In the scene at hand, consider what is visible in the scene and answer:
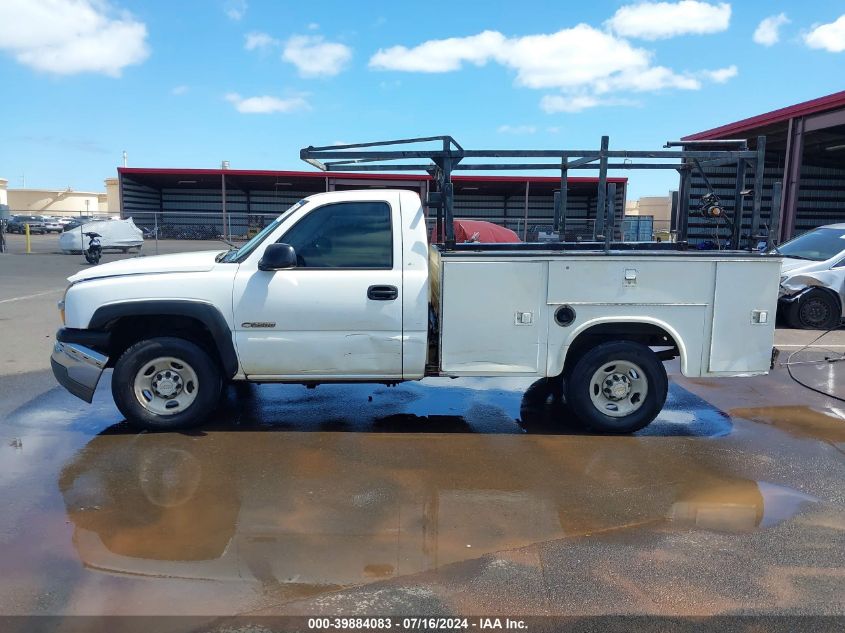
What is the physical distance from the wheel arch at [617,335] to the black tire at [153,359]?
112 inches

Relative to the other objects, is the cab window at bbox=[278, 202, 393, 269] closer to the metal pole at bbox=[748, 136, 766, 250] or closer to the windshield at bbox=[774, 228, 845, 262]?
the metal pole at bbox=[748, 136, 766, 250]

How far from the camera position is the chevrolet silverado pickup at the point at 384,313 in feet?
17.7

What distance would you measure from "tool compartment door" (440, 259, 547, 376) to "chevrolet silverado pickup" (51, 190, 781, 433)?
0.01m

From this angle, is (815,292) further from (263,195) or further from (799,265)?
(263,195)

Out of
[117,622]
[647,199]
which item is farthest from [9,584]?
[647,199]

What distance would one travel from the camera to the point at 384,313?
5438 mm

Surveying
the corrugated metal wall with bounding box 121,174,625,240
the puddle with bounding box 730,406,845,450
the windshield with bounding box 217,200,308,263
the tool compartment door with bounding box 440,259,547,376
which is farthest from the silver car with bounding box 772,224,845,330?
the corrugated metal wall with bounding box 121,174,625,240

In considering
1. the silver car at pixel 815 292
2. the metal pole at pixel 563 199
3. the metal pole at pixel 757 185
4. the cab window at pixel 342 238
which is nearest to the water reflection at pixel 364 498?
the cab window at pixel 342 238

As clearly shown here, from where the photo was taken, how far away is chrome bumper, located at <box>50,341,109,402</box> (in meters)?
5.44

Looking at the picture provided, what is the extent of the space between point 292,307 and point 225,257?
89 cm

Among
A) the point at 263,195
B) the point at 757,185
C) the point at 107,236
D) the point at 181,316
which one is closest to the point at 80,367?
the point at 181,316

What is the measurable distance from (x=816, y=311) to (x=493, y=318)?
8.11 meters

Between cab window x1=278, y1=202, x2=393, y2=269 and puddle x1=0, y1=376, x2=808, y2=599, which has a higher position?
cab window x1=278, y1=202, x2=393, y2=269

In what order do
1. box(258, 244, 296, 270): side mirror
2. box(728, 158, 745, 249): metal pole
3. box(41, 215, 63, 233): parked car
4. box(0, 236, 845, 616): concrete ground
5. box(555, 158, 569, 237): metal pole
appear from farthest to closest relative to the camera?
box(41, 215, 63, 233): parked car
box(555, 158, 569, 237): metal pole
box(728, 158, 745, 249): metal pole
box(258, 244, 296, 270): side mirror
box(0, 236, 845, 616): concrete ground
